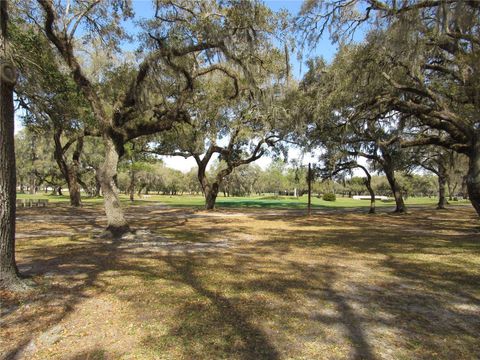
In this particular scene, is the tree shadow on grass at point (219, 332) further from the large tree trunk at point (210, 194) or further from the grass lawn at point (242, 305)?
the large tree trunk at point (210, 194)

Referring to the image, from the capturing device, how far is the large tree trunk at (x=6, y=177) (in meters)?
4.46

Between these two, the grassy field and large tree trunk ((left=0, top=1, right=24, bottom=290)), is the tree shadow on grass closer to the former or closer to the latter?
large tree trunk ((left=0, top=1, right=24, bottom=290))

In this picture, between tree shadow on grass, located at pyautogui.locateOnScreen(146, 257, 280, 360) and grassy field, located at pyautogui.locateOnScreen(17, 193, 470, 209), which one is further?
grassy field, located at pyautogui.locateOnScreen(17, 193, 470, 209)

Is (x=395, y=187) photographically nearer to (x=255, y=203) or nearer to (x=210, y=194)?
(x=210, y=194)

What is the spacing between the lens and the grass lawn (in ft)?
9.96

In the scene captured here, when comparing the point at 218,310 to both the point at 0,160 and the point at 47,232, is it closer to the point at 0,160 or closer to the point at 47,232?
the point at 0,160

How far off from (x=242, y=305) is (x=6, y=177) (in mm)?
3625

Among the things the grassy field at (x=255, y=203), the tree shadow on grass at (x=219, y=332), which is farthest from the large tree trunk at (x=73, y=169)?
the tree shadow on grass at (x=219, y=332)

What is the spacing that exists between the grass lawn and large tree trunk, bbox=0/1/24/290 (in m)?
0.37

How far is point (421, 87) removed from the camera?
32.1 ft

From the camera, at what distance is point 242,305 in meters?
4.15

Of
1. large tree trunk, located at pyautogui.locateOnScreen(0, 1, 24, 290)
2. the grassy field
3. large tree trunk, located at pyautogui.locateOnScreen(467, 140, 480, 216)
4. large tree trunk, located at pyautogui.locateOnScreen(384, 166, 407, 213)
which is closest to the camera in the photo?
large tree trunk, located at pyautogui.locateOnScreen(0, 1, 24, 290)

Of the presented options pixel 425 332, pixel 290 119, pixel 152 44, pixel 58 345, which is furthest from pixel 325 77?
pixel 58 345

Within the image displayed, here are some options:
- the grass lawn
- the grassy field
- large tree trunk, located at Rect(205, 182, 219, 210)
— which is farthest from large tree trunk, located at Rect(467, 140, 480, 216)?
the grassy field
